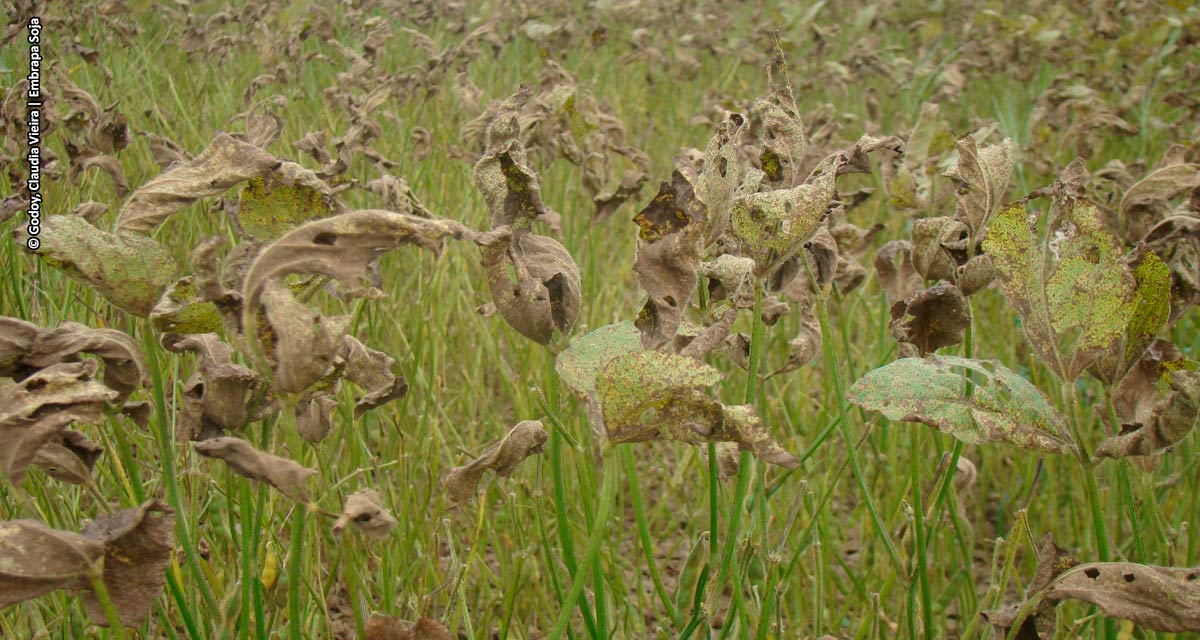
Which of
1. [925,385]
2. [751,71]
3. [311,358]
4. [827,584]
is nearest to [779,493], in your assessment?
[827,584]

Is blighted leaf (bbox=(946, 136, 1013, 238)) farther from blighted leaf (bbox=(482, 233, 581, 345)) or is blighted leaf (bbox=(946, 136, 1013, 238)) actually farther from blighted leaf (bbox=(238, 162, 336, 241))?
blighted leaf (bbox=(238, 162, 336, 241))

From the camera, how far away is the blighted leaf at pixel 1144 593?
57 centimetres

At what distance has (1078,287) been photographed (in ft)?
1.98

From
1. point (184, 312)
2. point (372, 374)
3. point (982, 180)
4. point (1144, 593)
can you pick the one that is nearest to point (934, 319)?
point (982, 180)

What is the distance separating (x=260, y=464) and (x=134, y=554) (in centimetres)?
14

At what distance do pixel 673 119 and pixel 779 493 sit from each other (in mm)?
2383

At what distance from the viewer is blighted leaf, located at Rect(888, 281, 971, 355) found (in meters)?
0.73

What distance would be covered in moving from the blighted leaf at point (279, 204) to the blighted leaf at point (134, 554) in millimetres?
170

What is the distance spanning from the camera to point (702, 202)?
1.97ft

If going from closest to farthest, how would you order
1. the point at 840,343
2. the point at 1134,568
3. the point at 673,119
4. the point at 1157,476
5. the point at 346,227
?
the point at 346,227 → the point at 1134,568 → the point at 1157,476 → the point at 840,343 → the point at 673,119

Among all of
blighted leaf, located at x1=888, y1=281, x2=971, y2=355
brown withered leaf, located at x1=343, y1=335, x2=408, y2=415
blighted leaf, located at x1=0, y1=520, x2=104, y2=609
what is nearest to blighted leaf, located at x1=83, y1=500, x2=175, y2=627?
blighted leaf, located at x1=0, y1=520, x2=104, y2=609

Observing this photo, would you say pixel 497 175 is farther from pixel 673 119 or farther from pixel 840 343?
pixel 673 119

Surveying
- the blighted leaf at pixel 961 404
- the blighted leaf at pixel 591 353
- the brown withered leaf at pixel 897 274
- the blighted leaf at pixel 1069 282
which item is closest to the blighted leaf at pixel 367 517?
the blighted leaf at pixel 591 353

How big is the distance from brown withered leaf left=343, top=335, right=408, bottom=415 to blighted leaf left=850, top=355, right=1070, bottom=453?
12.3 inches
